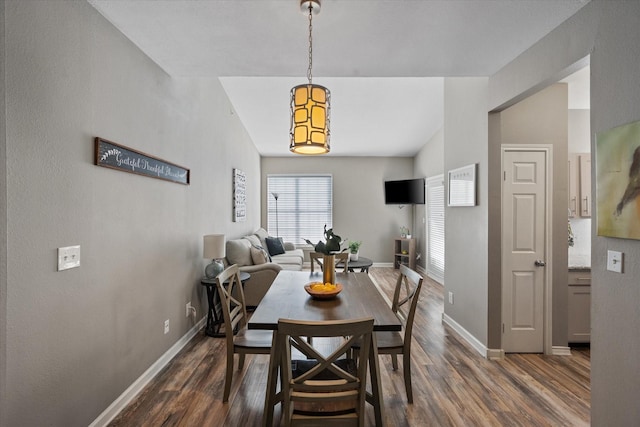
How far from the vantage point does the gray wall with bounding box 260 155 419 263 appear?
7750 millimetres

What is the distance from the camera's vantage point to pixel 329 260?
8.00 feet

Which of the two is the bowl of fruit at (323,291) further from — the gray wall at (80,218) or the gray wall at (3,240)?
the gray wall at (3,240)

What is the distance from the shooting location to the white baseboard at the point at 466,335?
3.04 meters

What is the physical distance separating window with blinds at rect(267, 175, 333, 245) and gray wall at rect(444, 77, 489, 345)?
13.8ft

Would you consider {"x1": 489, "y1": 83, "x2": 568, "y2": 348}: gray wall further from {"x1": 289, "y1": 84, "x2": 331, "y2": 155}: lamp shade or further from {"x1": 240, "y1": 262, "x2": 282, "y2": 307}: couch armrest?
{"x1": 240, "y1": 262, "x2": 282, "y2": 307}: couch armrest

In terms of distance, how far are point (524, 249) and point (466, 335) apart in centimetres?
107

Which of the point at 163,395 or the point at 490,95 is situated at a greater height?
the point at 490,95

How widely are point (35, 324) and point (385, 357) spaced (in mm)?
2609

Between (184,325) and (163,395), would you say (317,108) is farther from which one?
(184,325)

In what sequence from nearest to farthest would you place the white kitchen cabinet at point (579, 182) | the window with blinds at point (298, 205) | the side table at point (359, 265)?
1. the white kitchen cabinet at point (579, 182)
2. the side table at point (359, 265)
3. the window with blinds at point (298, 205)

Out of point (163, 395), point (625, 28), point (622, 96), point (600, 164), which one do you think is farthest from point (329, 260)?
point (625, 28)

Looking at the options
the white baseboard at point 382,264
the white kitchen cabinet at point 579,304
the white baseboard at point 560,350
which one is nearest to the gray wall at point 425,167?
the white baseboard at point 382,264

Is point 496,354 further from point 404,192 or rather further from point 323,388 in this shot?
point 404,192

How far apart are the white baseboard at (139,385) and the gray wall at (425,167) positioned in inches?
202
